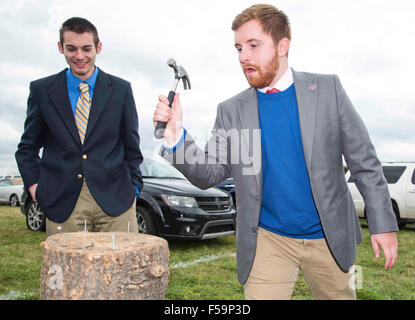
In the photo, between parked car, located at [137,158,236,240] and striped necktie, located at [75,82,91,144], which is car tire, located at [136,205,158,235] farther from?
striped necktie, located at [75,82,91,144]

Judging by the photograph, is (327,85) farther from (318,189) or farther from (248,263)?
(248,263)

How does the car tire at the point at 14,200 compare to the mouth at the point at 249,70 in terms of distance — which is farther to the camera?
the car tire at the point at 14,200

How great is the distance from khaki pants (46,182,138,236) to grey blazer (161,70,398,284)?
114 centimetres

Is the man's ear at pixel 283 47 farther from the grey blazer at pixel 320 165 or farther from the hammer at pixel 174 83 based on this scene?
the hammer at pixel 174 83

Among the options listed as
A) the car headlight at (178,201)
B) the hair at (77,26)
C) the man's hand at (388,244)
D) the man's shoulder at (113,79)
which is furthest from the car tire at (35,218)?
the man's hand at (388,244)

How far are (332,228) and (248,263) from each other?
0.56m

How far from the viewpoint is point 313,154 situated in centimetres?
235

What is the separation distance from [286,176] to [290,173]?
0.03m

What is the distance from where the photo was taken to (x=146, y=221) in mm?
6918

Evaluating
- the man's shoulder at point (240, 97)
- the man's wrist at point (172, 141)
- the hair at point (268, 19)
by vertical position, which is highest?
the hair at point (268, 19)

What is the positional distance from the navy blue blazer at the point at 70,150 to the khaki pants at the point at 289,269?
1294mm

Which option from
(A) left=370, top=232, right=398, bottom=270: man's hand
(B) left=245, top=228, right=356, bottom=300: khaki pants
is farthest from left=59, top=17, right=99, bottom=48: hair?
(A) left=370, top=232, right=398, bottom=270: man's hand

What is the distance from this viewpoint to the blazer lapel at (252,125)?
243 cm

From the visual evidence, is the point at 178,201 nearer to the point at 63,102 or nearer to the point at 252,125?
the point at 63,102
